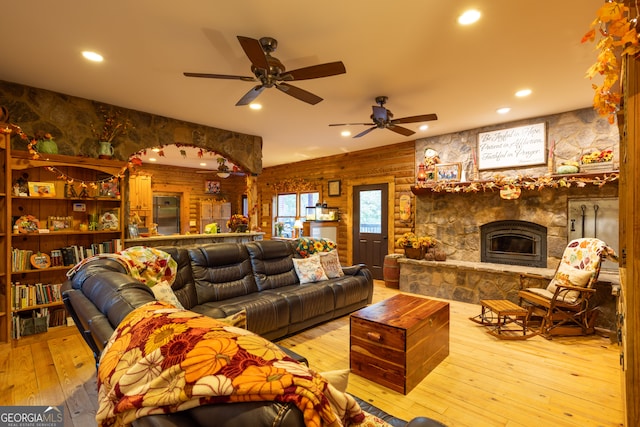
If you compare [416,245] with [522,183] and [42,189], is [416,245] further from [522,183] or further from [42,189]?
[42,189]

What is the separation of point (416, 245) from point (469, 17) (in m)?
3.75

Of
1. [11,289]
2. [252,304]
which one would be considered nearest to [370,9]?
[252,304]

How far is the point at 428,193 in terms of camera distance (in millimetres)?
5488

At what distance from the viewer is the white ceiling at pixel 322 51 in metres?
2.13

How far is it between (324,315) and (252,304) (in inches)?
42.8

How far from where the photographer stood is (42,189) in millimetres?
3422

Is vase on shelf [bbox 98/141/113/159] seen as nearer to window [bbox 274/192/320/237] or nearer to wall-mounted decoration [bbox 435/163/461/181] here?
window [bbox 274/192/320/237]

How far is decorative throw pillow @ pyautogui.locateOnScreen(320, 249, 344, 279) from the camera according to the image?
164 inches

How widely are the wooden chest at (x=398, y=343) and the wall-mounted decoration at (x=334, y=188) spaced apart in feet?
14.8

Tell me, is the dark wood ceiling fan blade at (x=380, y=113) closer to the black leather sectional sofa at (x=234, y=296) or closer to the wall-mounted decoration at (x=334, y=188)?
the black leather sectional sofa at (x=234, y=296)

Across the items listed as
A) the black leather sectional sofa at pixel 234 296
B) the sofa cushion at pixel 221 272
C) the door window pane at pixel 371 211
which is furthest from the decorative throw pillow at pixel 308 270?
the door window pane at pixel 371 211

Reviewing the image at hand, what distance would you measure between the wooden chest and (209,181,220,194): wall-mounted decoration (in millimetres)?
7697

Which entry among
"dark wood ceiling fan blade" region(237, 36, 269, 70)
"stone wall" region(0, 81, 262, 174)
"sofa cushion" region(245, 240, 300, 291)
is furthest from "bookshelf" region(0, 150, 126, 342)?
"dark wood ceiling fan blade" region(237, 36, 269, 70)

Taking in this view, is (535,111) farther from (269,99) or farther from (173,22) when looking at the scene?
(173,22)
